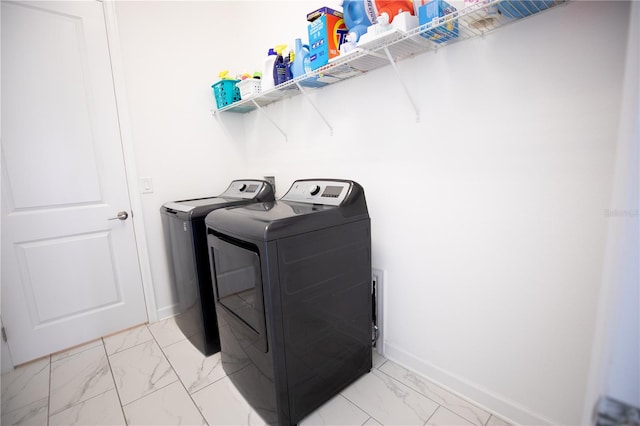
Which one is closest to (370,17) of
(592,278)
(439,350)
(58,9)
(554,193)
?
(554,193)

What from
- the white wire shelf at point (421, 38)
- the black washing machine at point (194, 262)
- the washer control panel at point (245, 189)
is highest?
the white wire shelf at point (421, 38)

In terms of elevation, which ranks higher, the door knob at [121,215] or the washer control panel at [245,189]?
the washer control panel at [245,189]

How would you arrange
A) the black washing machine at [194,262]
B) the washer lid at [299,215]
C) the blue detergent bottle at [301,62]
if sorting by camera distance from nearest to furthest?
the washer lid at [299,215] < the blue detergent bottle at [301,62] < the black washing machine at [194,262]

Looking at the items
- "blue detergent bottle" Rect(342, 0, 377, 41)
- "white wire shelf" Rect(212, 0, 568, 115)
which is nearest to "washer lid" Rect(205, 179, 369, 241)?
"white wire shelf" Rect(212, 0, 568, 115)

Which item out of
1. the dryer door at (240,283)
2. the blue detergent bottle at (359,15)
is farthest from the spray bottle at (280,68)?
the dryer door at (240,283)

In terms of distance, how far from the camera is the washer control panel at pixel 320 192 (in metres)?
1.47

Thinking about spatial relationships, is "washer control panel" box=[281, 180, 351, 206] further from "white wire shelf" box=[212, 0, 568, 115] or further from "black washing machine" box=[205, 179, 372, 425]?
"white wire shelf" box=[212, 0, 568, 115]

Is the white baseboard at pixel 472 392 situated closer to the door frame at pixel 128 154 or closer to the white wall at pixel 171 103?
the white wall at pixel 171 103

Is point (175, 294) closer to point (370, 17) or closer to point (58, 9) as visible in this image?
point (58, 9)

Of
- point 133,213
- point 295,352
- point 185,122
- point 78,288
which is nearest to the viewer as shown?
point 295,352

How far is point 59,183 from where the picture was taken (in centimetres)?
190

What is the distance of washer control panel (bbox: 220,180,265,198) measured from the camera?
206 cm

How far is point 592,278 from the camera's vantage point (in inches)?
40.8

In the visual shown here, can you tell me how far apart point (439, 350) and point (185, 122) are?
2.39m
